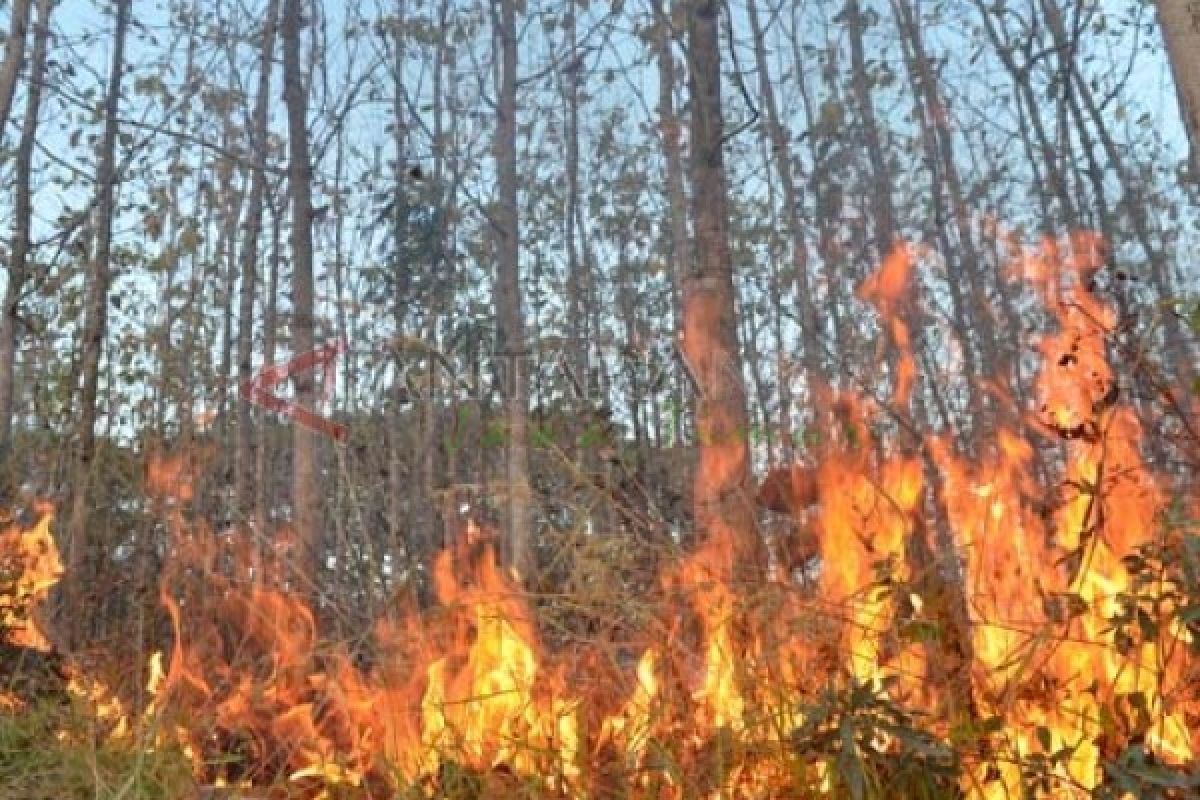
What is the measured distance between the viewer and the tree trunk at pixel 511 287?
7900mm

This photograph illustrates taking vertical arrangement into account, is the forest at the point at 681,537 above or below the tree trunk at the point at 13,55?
below

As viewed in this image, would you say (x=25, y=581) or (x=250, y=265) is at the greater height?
(x=250, y=265)

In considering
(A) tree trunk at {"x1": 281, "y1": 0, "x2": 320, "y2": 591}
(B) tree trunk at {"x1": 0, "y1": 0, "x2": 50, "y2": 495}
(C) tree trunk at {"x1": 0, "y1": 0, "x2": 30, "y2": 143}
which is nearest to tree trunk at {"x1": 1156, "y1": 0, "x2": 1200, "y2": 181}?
(A) tree trunk at {"x1": 281, "y1": 0, "x2": 320, "y2": 591}

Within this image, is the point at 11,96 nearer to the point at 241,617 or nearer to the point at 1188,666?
the point at 241,617

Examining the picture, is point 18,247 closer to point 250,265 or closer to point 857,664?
point 250,265

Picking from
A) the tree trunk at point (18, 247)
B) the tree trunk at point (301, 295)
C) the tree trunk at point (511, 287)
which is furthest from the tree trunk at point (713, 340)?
the tree trunk at point (18, 247)

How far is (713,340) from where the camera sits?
15.3ft

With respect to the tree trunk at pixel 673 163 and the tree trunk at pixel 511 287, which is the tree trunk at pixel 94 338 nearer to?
the tree trunk at pixel 511 287

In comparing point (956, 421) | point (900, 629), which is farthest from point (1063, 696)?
point (956, 421)

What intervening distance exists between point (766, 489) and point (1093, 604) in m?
1.96

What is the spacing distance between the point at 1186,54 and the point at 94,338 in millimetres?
7192

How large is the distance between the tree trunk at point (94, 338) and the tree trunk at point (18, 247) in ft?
1.73

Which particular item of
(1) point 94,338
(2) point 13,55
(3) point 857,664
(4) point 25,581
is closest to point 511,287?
(1) point 94,338

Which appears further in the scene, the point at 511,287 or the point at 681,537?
the point at 511,287
